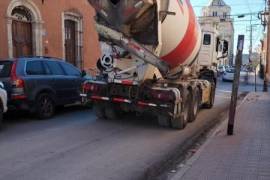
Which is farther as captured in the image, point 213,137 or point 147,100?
point 147,100

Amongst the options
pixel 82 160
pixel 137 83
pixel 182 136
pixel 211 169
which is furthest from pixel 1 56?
pixel 211 169

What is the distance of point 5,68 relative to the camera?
10.3 meters

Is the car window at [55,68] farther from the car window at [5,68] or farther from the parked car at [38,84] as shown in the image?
the car window at [5,68]

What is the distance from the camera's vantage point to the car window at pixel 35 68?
34.6 ft

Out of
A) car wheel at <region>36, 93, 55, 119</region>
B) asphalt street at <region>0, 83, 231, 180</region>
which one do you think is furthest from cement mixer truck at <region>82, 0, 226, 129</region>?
car wheel at <region>36, 93, 55, 119</region>

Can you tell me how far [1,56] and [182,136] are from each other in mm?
10237

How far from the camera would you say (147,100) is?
9.51m

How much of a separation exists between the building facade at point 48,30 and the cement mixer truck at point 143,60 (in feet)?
27.2

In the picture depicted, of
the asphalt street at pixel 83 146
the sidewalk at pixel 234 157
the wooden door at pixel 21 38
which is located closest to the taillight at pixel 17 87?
the asphalt street at pixel 83 146

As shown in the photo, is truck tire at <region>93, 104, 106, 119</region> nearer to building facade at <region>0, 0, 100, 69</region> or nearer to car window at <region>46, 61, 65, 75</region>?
car window at <region>46, 61, 65, 75</region>

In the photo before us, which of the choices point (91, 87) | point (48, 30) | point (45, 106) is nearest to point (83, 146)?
point (91, 87)

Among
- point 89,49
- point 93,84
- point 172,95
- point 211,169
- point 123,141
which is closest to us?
point 211,169

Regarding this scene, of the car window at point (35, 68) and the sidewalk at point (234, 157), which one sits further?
the car window at point (35, 68)

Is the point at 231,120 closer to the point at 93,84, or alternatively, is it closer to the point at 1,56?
the point at 93,84
